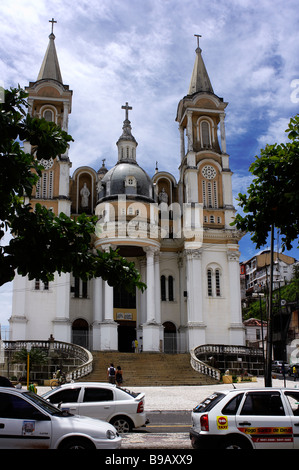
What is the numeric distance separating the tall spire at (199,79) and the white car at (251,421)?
1598 inches

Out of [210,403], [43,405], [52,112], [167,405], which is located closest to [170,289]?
[52,112]

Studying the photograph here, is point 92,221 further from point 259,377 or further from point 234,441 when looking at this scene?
point 259,377

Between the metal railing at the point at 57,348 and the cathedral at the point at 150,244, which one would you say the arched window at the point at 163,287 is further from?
the metal railing at the point at 57,348

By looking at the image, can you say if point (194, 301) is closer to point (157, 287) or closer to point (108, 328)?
point (157, 287)

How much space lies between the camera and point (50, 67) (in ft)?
154

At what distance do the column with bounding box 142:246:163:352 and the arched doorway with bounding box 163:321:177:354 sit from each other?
2847 millimetres

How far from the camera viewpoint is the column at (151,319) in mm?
38781

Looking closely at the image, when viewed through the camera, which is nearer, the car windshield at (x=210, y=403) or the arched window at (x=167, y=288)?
the car windshield at (x=210, y=403)

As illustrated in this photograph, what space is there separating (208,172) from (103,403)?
3375 cm

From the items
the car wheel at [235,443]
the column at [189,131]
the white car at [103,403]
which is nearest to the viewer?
the car wheel at [235,443]

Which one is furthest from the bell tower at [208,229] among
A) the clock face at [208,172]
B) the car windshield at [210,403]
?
the car windshield at [210,403]

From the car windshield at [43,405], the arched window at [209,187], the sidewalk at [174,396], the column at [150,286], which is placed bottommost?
the sidewalk at [174,396]
